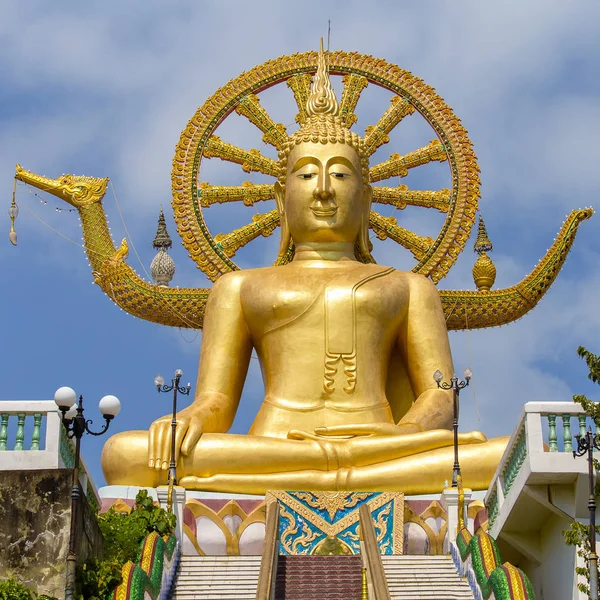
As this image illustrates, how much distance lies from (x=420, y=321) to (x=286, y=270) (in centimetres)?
174

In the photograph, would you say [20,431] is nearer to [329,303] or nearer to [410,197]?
[329,303]

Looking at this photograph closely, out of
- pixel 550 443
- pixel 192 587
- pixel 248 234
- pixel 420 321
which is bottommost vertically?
pixel 192 587

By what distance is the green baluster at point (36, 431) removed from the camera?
1538 centimetres

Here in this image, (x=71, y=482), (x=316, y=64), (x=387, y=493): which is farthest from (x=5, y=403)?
(x=316, y=64)

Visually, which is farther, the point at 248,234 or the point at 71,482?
the point at 248,234

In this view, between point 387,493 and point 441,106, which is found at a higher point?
point 441,106

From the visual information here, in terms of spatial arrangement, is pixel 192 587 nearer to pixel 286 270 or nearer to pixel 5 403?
pixel 5 403

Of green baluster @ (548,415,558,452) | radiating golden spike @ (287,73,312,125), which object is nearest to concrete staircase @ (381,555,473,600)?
green baluster @ (548,415,558,452)

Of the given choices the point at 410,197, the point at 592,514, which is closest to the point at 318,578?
the point at 592,514

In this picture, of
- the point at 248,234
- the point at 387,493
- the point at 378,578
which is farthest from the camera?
the point at 248,234

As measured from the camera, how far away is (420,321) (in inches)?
774

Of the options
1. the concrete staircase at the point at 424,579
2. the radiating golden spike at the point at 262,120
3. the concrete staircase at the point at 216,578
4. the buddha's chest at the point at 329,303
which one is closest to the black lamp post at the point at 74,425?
the concrete staircase at the point at 216,578

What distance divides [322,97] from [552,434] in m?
7.48

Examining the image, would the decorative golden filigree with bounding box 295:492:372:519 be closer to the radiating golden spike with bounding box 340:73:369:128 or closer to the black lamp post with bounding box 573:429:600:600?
the black lamp post with bounding box 573:429:600:600
